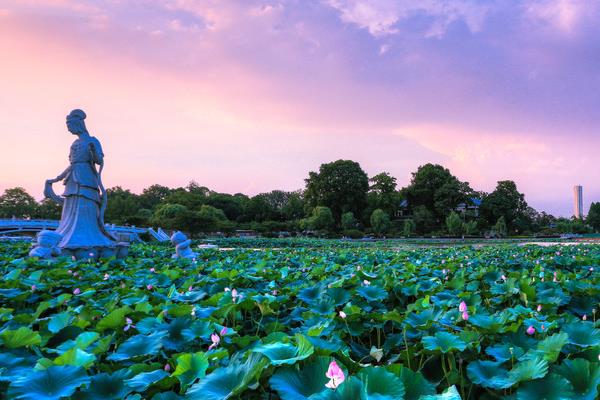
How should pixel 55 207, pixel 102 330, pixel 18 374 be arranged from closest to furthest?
pixel 18 374 < pixel 102 330 < pixel 55 207

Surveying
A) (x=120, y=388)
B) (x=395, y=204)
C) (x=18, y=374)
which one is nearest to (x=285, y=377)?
(x=120, y=388)

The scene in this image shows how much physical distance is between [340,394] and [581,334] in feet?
3.87

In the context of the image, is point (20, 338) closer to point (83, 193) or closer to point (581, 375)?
point (581, 375)

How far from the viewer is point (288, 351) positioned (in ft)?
4.39

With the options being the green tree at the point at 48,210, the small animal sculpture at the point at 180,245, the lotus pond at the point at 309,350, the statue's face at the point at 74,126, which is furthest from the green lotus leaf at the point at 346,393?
the green tree at the point at 48,210

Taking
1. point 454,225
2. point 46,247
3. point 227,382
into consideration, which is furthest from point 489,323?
point 454,225

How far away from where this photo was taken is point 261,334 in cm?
229

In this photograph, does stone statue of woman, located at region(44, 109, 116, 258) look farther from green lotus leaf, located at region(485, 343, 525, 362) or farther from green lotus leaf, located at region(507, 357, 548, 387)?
green lotus leaf, located at region(507, 357, 548, 387)

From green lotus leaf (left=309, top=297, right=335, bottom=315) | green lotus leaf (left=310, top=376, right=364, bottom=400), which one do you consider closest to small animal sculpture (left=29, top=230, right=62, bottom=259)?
green lotus leaf (left=309, top=297, right=335, bottom=315)

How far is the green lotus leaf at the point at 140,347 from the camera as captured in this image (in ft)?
5.18

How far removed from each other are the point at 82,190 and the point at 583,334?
886cm

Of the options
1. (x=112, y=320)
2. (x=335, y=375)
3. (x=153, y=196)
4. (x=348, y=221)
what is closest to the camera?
(x=335, y=375)

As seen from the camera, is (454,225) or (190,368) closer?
(190,368)

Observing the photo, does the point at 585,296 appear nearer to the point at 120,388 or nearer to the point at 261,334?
the point at 261,334
